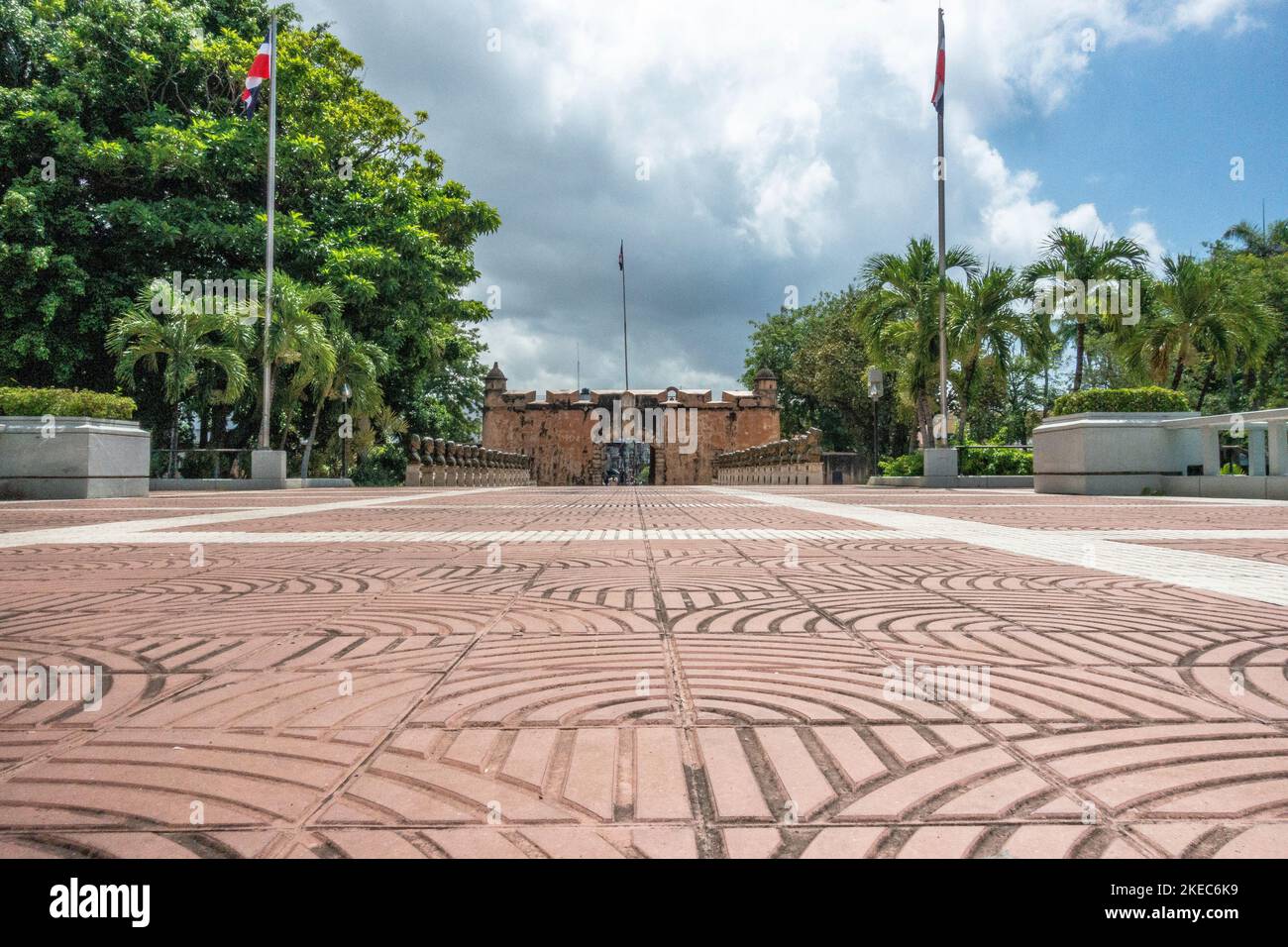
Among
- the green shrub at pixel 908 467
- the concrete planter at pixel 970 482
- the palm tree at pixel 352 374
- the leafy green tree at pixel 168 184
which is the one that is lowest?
the concrete planter at pixel 970 482

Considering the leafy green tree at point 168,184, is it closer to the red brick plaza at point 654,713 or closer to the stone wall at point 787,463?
the stone wall at point 787,463

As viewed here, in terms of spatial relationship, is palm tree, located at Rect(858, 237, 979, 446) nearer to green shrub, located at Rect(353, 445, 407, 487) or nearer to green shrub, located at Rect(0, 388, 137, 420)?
green shrub, located at Rect(353, 445, 407, 487)

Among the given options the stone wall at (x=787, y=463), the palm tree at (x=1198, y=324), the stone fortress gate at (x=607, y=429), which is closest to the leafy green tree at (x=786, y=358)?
the stone fortress gate at (x=607, y=429)

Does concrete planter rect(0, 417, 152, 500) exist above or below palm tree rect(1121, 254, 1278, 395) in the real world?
below

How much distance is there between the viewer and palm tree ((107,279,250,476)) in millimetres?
19266

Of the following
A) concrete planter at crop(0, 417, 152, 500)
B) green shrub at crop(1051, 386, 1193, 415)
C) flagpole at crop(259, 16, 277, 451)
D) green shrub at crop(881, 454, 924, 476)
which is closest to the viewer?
concrete planter at crop(0, 417, 152, 500)

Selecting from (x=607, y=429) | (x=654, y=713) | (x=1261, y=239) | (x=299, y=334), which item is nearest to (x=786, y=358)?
(x=607, y=429)

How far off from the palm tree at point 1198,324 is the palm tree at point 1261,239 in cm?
1717

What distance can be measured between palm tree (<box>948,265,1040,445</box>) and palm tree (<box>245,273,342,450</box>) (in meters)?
18.5

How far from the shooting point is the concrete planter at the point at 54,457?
14414 mm

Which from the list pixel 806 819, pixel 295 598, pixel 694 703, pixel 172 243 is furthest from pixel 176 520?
pixel 172 243

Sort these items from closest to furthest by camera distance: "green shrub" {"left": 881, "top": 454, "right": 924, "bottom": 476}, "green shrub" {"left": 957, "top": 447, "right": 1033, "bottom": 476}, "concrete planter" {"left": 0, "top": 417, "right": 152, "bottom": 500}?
"concrete planter" {"left": 0, "top": 417, "right": 152, "bottom": 500} → "green shrub" {"left": 957, "top": 447, "right": 1033, "bottom": 476} → "green shrub" {"left": 881, "top": 454, "right": 924, "bottom": 476}

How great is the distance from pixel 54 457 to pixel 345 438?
12692mm

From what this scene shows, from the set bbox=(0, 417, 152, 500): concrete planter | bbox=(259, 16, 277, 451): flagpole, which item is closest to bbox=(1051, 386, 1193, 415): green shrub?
bbox=(0, 417, 152, 500): concrete planter
